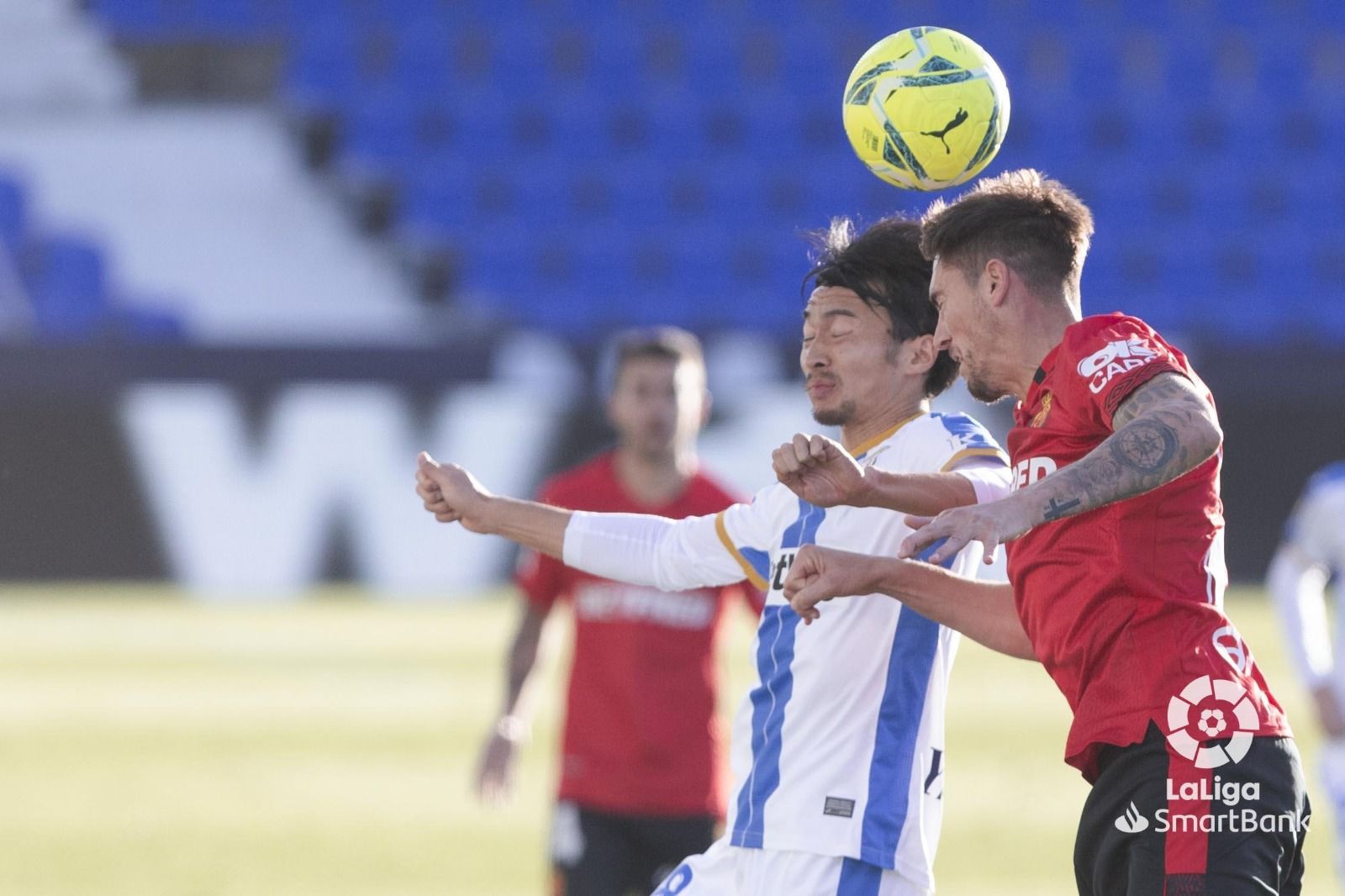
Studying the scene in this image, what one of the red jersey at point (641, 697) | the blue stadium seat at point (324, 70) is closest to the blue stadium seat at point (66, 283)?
the blue stadium seat at point (324, 70)

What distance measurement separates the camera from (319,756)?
11.0 meters

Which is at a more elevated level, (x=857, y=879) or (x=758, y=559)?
(x=758, y=559)

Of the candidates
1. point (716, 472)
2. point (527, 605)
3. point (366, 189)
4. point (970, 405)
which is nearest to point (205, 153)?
point (366, 189)

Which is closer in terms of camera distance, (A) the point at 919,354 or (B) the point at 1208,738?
(B) the point at 1208,738

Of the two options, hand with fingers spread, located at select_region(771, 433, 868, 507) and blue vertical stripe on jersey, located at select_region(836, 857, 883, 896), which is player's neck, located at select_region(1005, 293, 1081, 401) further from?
blue vertical stripe on jersey, located at select_region(836, 857, 883, 896)

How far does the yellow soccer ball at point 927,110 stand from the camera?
4.38 meters

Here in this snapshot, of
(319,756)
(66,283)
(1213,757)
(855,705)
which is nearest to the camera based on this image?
(1213,757)

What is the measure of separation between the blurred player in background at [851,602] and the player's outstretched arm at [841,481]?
0.03 metres

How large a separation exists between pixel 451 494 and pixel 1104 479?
157cm

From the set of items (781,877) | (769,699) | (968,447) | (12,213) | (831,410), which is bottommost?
(781,877)

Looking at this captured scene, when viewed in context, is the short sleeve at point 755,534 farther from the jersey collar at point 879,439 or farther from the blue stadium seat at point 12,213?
the blue stadium seat at point 12,213

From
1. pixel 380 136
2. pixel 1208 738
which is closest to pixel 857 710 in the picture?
pixel 1208 738

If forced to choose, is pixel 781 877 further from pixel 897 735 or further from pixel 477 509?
pixel 477 509

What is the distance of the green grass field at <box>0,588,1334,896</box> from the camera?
832 cm
